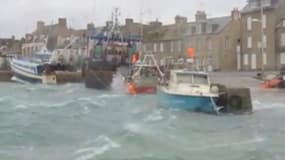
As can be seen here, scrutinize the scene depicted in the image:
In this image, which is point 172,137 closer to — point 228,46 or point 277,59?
point 277,59

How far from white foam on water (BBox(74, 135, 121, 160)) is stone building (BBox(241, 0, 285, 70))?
60581 mm

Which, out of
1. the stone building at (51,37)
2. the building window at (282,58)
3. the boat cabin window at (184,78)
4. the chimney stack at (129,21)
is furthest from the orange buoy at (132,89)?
the stone building at (51,37)

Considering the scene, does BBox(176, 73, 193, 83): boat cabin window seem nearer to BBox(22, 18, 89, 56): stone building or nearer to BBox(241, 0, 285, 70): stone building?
BBox(241, 0, 285, 70): stone building

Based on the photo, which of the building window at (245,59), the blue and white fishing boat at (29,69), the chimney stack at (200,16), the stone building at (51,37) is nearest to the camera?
the building window at (245,59)

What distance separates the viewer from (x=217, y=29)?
331 ft

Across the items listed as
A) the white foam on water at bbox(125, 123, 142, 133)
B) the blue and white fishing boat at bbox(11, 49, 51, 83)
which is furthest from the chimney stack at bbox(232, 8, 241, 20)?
the white foam on water at bbox(125, 123, 142, 133)

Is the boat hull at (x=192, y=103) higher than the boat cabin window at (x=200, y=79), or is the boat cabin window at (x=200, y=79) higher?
the boat cabin window at (x=200, y=79)

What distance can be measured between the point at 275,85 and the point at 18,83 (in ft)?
165

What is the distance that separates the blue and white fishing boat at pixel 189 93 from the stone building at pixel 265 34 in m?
43.4

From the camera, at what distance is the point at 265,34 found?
91438 mm

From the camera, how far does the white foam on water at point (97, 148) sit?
77.3 feet

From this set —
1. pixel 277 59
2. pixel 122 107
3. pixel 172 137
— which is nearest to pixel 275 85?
pixel 122 107

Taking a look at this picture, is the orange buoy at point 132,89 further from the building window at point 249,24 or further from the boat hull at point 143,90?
the building window at point 249,24

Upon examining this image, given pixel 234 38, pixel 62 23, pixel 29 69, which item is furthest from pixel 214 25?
pixel 62 23
